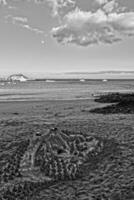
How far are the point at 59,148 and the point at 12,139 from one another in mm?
4900

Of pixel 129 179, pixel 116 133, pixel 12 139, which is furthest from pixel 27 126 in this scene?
pixel 129 179

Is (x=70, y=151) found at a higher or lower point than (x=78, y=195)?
higher

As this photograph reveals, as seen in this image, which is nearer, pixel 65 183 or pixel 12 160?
pixel 65 183

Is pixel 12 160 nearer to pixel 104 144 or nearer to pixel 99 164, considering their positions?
pixel 99 164

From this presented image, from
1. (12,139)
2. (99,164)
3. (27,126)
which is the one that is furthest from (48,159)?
(27,126)

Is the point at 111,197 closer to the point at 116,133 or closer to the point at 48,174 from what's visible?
the point at 48,174

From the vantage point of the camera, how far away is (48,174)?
836 centimetres

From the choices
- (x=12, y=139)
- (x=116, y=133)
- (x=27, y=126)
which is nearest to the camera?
(x=12, y=139)

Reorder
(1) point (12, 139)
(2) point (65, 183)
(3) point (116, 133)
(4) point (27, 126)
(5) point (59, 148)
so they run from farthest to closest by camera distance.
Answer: (4) point (27, 126) < (3) point (116, 133) < (1) point (12, 139) < (5) point (59, 148) < (2) point (65, 183)

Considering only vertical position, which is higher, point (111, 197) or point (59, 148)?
point (59, 148)

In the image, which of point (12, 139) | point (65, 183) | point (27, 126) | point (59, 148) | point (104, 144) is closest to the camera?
point (65, 183)

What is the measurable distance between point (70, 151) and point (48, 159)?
1.19m

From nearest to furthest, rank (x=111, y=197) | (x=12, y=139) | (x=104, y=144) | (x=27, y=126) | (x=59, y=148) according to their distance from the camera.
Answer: (x=111, y=197), (x=59, y=148), (x=104, y=144), (x=12, y=139), (x=27, y=126)

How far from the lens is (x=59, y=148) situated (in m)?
9.71
